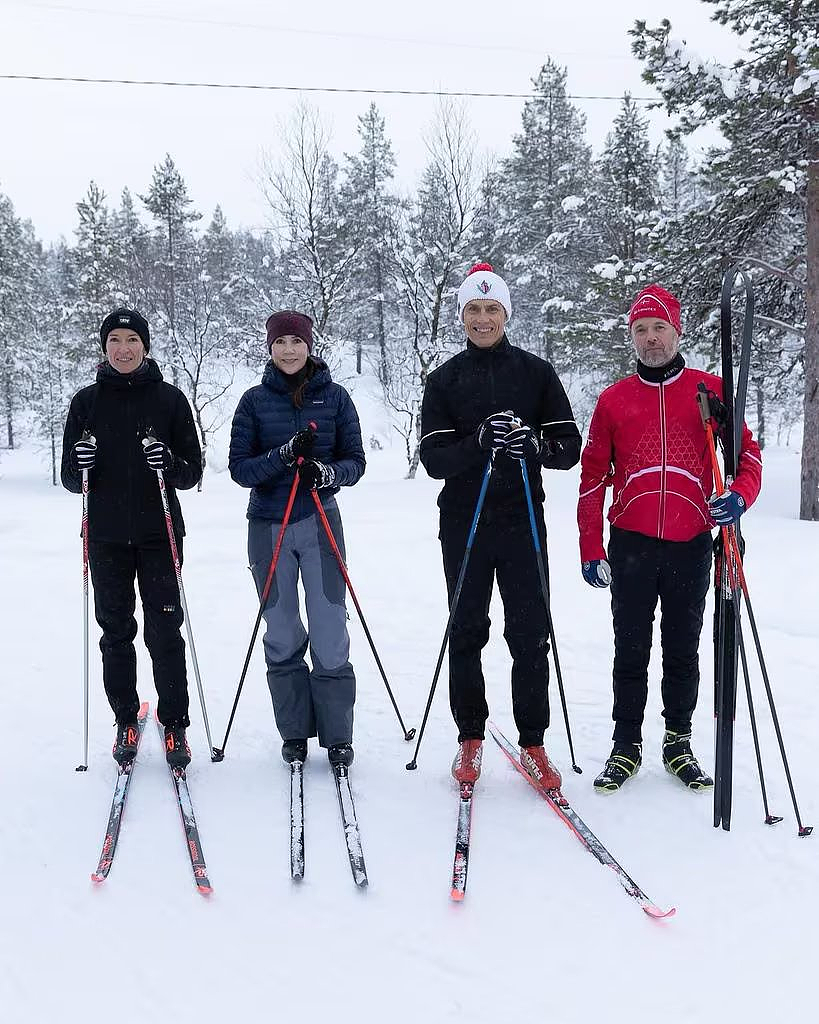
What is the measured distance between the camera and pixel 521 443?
3.29 meters

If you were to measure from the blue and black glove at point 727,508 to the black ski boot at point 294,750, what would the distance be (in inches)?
94.3

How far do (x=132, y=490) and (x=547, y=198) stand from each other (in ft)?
80.6

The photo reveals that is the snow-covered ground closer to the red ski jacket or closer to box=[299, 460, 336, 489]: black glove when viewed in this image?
the red ski jacket

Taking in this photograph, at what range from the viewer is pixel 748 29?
11.0 m

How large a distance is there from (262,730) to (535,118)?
27.5m

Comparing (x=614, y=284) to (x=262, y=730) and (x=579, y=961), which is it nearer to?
(x=262, y=730)

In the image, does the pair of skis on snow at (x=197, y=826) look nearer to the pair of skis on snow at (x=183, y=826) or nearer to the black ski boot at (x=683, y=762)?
the pair of skis on snow at (x=183, y=826)

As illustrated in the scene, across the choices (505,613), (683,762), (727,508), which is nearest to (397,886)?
(505,613)

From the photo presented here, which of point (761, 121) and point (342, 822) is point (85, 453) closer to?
point (342, 822)

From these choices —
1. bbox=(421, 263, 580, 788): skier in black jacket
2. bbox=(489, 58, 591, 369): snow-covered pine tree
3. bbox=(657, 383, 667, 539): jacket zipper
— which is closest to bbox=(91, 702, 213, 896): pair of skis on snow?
bbox=(421, 263, 580, 788): skier in black jacket

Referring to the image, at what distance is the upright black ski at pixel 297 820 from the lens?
2.96 m

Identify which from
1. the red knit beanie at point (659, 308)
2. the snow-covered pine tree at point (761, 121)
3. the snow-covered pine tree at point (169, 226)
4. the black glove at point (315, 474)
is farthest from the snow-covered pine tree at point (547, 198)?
the black glove at point (315, 474)

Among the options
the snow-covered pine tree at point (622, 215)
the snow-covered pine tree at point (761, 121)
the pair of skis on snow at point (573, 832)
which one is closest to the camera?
the pair of skis on snow at point (573, 832)

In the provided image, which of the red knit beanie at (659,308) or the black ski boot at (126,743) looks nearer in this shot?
the red knit beanie at (659,308)
